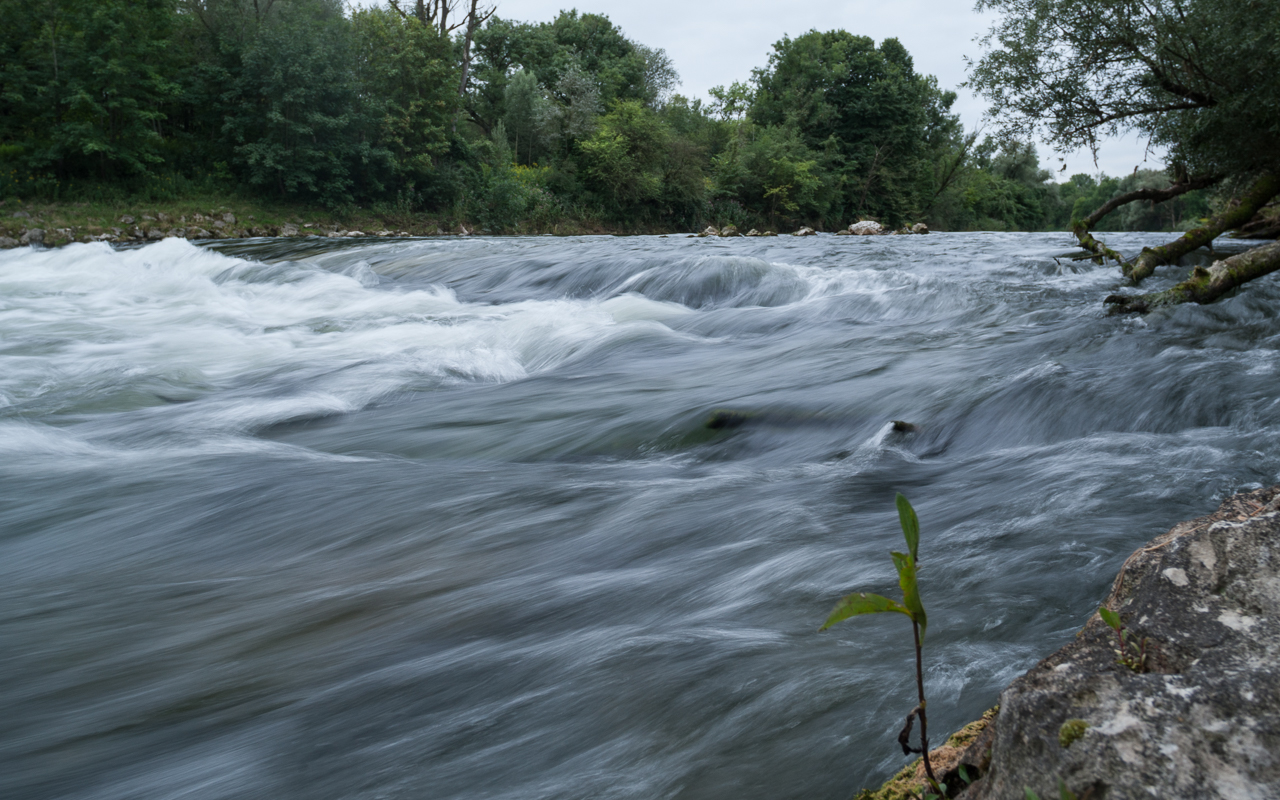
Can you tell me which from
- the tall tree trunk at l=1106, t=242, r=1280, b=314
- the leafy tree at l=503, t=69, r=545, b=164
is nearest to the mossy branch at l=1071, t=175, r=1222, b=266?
the tall tree trunk at l=1106, t=242, r=1280, b=314

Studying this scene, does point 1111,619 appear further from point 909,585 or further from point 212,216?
point 212,216

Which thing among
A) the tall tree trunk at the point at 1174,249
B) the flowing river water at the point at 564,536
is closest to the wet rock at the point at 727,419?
the flowing river water at the point at 564,536

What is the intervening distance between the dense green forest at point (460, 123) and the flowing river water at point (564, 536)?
10550 mm

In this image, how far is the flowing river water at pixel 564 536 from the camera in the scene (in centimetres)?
187

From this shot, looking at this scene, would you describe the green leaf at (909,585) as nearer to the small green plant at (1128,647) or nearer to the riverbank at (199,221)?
the small green plant at (1128,647)

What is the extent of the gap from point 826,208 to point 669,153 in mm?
11358

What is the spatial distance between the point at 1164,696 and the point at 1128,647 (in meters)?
0.12

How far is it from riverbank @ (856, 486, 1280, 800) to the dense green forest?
14.1m

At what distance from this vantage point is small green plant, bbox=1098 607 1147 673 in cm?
98

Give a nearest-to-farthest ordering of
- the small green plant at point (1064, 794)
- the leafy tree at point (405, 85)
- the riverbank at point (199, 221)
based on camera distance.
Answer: the small green plant at point (1064, 794) → the riverbank at point (199, 221) → the leafy tree at point (405, 85)

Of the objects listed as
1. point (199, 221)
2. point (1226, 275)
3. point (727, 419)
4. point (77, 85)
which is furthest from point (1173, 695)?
point (77, 85)

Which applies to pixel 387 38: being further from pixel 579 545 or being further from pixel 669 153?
pixel 579 545

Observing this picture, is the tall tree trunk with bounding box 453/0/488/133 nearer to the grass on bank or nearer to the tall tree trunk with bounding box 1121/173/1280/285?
the grass on bank

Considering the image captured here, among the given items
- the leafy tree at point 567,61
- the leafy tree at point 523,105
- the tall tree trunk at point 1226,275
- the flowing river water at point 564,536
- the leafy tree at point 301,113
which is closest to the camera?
the flowing river water at point 564,536
